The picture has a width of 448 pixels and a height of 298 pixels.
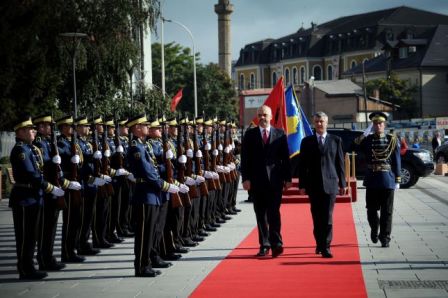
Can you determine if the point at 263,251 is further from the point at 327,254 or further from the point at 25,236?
the point at 25,236

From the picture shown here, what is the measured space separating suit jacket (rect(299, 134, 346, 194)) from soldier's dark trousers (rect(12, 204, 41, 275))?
379cm

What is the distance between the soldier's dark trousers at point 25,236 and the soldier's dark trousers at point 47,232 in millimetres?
440

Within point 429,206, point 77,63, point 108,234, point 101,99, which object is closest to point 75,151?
point 108,234

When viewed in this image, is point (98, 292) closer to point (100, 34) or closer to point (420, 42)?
point (100, 34)

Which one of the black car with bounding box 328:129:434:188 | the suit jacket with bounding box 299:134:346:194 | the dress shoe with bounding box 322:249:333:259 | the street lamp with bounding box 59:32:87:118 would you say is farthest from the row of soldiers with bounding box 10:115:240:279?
the street lamp with bounding box 59:32:87:118

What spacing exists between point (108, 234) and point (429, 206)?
9.33m

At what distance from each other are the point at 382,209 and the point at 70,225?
14.3ft

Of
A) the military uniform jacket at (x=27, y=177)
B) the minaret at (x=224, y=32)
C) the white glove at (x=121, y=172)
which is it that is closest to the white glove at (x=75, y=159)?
the military uniform jacket at (x=27, y=177)

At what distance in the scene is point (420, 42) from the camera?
4220 inches

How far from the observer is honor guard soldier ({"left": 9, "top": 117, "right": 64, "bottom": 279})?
35.6ft

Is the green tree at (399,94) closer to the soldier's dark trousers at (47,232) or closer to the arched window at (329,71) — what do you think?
the arched window at (329,71)

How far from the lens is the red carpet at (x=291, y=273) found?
31.8ft

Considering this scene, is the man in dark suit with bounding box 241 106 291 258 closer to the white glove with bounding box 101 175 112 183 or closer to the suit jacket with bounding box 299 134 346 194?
the suit jacket with bounding box 299 134 346 194

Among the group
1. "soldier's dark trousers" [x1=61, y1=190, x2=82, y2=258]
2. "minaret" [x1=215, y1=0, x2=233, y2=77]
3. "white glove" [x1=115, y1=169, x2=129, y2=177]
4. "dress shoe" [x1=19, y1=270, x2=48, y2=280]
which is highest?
"minaret" [x1=215, y1=0, x2=233, y2=77]
